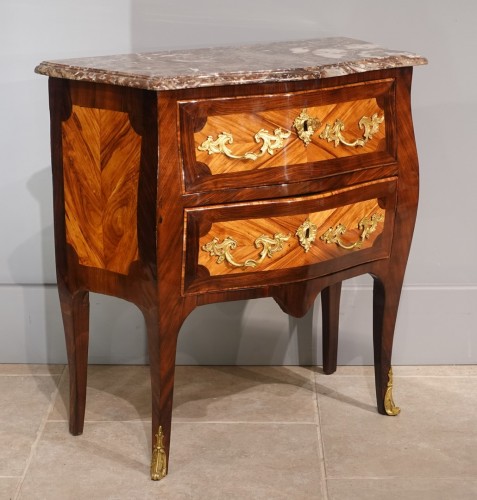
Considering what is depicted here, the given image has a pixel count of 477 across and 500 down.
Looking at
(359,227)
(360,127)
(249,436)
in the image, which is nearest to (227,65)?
(360,127)

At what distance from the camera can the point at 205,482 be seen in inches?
88.0

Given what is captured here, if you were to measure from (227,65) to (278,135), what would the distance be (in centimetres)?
17

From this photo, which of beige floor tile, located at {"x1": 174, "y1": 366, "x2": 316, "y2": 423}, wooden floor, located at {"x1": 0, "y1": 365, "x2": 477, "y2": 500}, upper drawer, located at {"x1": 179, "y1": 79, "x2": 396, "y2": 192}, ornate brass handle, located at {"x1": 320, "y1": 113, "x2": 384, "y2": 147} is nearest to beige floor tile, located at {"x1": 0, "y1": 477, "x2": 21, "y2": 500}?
wooden floor, located at {"x1": 0, "y1": 365, "x2": 477, "y2": 500}

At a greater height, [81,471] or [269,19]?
[269,19]

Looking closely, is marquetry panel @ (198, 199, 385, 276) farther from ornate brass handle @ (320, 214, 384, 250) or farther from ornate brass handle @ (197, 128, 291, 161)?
ornate brass handle @ (197, 128, 291, 161)

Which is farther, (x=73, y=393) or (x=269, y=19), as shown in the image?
(x=269, y=19)

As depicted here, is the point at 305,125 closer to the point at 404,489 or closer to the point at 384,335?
the point at 384,335

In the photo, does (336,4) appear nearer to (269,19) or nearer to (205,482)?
(269,19)

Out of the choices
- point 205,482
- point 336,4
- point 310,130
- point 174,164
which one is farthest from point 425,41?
point 205,482

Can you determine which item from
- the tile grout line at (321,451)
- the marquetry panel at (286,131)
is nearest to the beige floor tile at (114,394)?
the tile grout line at (321,451)

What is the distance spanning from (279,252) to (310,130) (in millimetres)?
254

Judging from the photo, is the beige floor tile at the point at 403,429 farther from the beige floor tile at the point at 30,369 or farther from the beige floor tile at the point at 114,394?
the beige floor tile at the point at 30,369

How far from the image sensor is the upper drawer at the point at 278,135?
200cm

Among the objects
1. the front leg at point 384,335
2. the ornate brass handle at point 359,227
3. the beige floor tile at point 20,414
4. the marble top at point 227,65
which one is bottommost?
the beige floor tile at point 20,414
